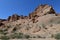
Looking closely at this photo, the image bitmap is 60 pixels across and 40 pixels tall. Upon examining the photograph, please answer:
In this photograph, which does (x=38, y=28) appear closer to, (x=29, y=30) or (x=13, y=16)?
(x=29, y=30)

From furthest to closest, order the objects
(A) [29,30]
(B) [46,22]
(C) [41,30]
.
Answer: (B) [46,22] < (A) [29,30] < (C) [41,30]

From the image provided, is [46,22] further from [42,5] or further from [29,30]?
[42,5]

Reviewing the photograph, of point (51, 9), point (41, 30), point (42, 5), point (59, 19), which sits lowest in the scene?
point (41, 30)

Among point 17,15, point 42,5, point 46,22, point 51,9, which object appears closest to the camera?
point 46,22

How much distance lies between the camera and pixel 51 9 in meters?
75.8

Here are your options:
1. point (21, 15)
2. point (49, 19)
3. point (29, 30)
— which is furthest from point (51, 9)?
point (21, 15)

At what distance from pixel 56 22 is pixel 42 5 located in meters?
32.7

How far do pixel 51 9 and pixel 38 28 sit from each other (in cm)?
2215

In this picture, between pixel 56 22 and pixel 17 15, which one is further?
pixel 17 15

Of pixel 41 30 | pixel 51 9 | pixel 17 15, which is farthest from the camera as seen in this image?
pixel 17 15

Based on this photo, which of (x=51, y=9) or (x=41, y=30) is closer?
(x=41, y=30)

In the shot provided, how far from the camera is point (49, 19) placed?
209 feet

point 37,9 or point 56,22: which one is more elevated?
point 37,9

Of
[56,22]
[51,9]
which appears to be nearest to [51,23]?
[56,22]
